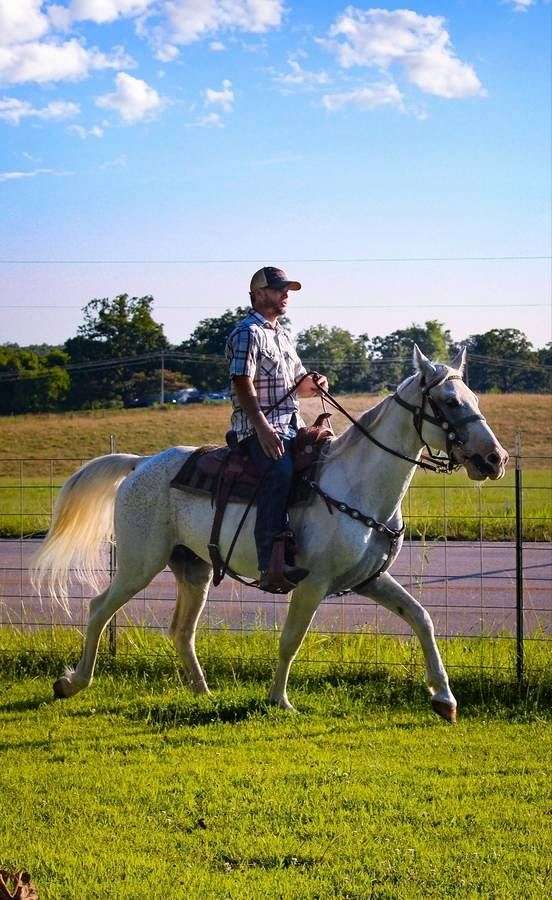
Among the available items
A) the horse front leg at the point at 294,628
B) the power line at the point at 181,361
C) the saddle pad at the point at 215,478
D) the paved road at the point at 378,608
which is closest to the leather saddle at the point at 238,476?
the saddle pad at the point at 215,478

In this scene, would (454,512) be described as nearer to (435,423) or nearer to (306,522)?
(306,522)

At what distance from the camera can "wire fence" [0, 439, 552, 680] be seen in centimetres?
898

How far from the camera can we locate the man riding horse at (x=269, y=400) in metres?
7.21

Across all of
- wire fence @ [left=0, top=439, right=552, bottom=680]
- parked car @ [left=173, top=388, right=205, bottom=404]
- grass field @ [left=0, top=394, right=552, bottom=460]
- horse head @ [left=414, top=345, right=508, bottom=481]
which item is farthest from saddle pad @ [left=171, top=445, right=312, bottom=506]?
parked car @ [left=173, top=388, right=205, bottom=404]

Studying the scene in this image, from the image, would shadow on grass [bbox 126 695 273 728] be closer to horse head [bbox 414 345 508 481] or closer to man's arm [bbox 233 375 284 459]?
man's arm [bbox 233 375 284 459]

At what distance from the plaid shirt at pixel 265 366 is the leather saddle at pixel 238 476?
6.2 inches

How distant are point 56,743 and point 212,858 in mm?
2344

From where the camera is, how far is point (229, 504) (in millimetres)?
7699

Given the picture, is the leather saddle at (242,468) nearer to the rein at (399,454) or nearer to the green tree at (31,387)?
the rein at (399,454)

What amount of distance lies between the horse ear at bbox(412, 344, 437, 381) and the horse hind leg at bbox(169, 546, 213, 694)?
2.51 m

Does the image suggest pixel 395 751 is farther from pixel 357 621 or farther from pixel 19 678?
pixel 357 621

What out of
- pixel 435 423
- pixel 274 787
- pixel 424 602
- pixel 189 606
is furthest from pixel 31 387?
pixel 274 787

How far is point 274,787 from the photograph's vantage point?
→ 602 centimetres

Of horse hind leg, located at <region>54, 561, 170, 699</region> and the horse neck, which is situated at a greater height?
the horse neck
